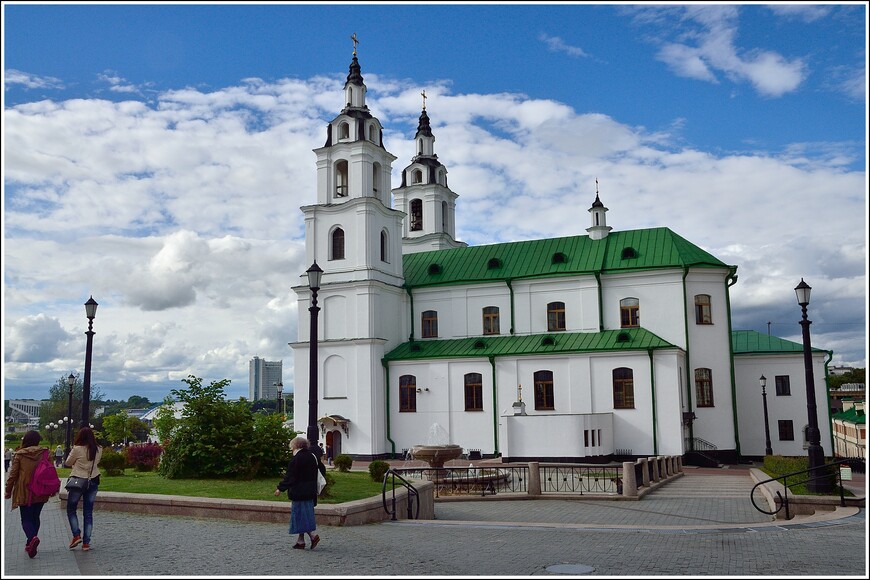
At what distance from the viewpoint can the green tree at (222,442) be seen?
18.9 meters

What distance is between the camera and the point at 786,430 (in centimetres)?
A: 3994

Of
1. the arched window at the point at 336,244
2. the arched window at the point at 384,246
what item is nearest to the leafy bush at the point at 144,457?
the arched window at the point at 336,244

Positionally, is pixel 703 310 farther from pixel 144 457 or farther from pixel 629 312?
pixel 144 457

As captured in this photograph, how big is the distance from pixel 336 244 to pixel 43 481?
33662 millimetres

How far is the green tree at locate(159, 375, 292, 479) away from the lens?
1894cm

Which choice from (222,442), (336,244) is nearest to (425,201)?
(336,244)

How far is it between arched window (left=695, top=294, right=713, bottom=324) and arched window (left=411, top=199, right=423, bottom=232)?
21908 millimetres

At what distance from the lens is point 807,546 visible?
38.1ft

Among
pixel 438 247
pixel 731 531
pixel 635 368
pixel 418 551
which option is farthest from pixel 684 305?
pixel 418 551

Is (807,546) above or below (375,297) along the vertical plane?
below

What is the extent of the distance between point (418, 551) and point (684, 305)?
30.2 metres

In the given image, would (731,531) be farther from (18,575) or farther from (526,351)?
(526,351)

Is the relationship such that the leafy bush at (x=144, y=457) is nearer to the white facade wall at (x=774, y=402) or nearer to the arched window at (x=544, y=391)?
the arched window at (x=544, y=391)

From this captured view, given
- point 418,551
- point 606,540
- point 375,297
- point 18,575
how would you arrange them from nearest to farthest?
1. point 18,575
2. point 418,551
3. point 606,540
4. point 375,297
